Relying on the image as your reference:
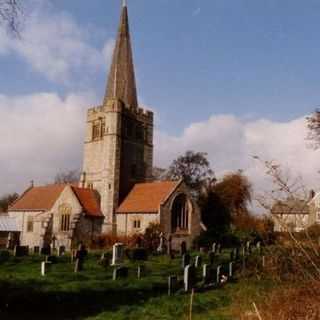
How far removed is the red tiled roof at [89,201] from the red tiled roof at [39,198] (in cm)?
392

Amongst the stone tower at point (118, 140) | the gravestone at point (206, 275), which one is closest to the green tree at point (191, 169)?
the stone tower at point (118, 140)

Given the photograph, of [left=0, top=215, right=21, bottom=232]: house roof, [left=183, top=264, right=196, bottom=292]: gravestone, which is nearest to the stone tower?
[left=0, top=215, right=21, bottom=232]: house roof

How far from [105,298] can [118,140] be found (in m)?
31.7

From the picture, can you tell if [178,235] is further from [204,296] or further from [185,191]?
[204,296]

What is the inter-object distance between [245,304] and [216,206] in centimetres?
3833

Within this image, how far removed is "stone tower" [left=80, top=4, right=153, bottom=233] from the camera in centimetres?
4550

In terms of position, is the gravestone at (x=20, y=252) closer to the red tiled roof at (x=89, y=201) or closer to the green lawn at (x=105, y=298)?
the green lawn at (x=105, y=298)

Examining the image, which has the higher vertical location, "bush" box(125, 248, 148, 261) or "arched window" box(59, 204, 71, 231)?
"arched window" box(59, 204, 71, 231)

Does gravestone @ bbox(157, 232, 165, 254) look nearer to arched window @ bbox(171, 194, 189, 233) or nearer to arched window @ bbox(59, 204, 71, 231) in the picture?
arched window @ bbox(171, 194, 189, 233)

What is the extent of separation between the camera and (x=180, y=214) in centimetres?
4306

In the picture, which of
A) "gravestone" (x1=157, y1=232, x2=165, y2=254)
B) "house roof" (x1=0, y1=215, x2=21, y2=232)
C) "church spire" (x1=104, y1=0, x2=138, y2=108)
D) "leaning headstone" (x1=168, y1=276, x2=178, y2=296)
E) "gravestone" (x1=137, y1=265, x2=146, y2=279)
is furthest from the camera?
"church spire" (x1=104, y1=0, x2=138, y2=108)

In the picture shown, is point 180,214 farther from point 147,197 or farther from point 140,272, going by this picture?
point 140,272

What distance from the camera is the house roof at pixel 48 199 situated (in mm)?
43656

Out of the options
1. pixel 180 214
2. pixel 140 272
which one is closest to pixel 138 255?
pixel 140 272
